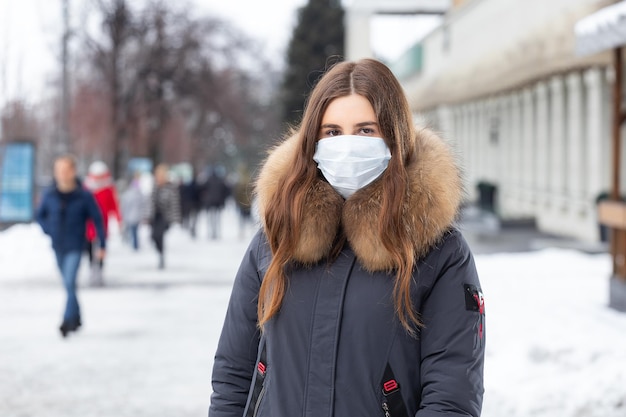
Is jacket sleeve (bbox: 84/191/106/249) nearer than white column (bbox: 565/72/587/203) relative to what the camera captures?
Yes

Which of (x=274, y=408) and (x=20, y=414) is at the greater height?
(x=274, y=408)

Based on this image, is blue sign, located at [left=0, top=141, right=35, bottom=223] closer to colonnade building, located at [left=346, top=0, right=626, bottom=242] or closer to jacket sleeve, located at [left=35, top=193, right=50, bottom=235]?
colonnade building, located at [left=346, top=0, right=626, bottom=242]

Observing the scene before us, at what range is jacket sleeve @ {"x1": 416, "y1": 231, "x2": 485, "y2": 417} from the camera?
2569mm

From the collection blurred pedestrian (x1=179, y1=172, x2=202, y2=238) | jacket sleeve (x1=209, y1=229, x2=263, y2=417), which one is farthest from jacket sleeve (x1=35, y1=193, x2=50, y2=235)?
blurred pedestrian (x1=179, y1=172, x2=202, y2=238)

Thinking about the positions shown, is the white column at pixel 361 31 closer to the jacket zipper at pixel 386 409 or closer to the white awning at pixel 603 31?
the white awning at pixel 603 31

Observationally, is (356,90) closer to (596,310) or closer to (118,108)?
(596,310)

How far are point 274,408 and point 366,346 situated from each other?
12.6 inches

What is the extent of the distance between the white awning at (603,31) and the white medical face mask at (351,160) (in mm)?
7381

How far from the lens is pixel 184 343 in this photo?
9.40 meters

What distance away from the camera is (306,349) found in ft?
8.64

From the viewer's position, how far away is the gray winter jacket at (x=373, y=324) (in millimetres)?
2588

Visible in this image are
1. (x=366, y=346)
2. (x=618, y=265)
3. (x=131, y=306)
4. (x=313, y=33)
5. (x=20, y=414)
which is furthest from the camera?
(x=313, y=33)

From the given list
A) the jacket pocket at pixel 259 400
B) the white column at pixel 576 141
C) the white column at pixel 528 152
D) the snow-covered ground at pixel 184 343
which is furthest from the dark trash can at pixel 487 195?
the jacket pocket at pixel 259 400

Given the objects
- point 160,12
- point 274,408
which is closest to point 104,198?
point 274,408
